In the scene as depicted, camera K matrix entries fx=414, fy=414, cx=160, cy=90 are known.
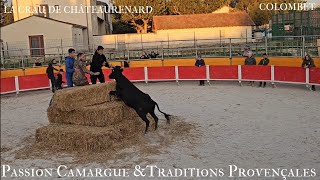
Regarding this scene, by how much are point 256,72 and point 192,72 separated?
3102 mm

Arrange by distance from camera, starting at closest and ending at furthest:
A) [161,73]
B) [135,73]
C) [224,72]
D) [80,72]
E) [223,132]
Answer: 1. [223,132]
2. [80,72]
3. [224,72]
4. [161,73]
5. [135,73]

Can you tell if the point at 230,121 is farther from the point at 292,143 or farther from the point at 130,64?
the point at 130,64

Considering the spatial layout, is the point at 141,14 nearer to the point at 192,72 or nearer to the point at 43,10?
the point at 43,10

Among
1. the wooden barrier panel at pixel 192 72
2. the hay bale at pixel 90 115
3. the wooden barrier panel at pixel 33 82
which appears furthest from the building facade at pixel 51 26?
the hay bale at pixel 90 115

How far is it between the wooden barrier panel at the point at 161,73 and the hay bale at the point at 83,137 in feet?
37.0

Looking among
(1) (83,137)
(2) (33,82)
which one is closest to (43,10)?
Answer: (2) (33,82)

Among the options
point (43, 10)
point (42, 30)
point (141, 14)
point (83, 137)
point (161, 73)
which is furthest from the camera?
point (141, 14)

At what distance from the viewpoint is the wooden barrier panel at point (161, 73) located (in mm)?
20219

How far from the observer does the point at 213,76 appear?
1923 cm

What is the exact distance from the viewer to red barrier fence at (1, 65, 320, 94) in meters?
16.7

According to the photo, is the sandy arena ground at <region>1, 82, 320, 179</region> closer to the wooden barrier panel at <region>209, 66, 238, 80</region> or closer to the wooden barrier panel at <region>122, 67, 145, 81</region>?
the wooden barrier panel at <region>209, 66, 238, 80</region>

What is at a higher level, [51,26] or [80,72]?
[51,26]

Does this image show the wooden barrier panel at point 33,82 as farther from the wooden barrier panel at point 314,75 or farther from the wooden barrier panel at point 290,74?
the wooden barrier panel at point 314,75

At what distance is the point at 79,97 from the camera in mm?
9023
